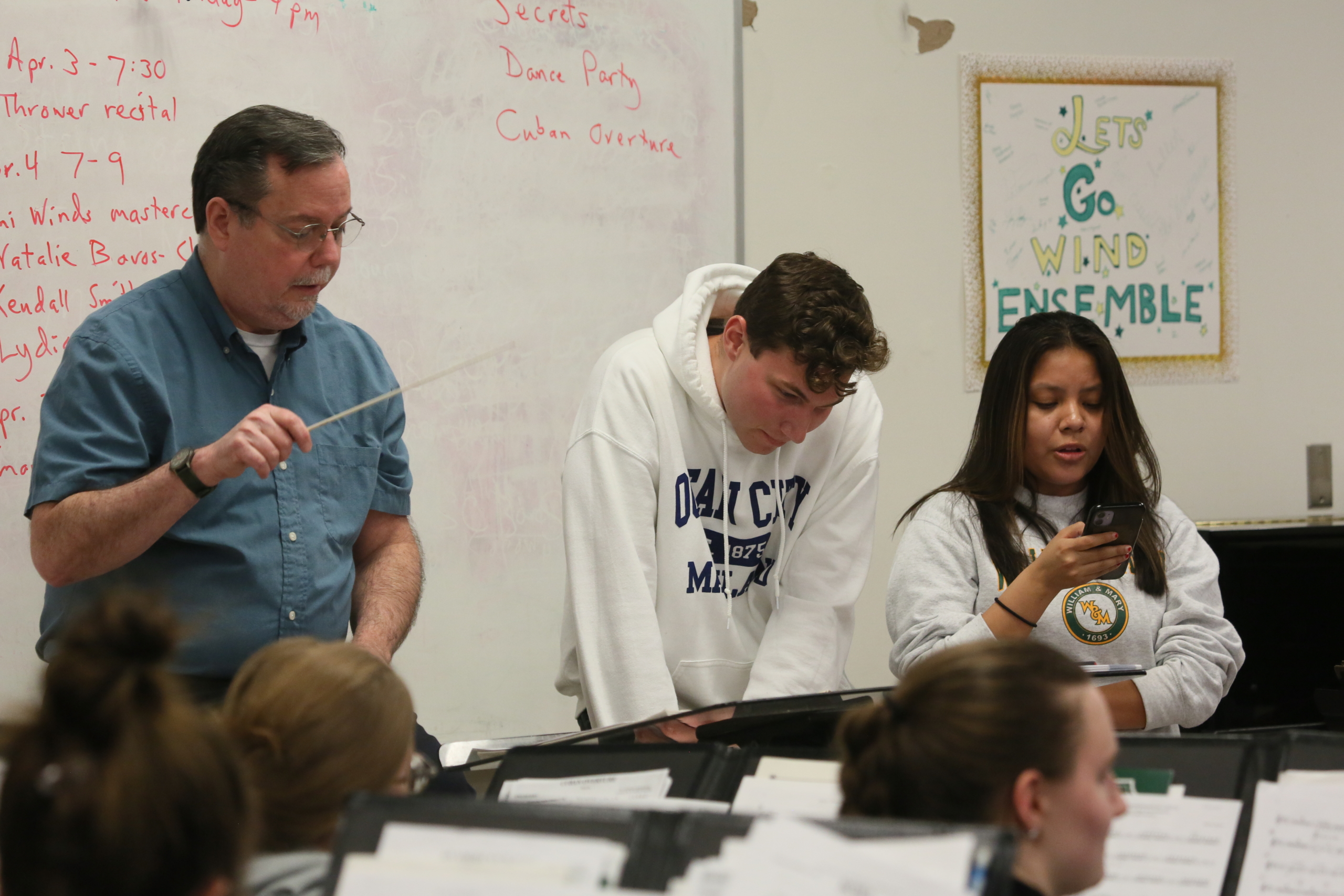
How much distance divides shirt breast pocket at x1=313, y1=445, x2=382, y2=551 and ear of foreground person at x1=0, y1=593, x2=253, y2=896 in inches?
45.5

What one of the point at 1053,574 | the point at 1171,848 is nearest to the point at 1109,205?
the point at 1053,574

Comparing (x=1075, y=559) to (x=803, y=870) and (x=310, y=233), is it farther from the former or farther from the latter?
(x=310, y=233)

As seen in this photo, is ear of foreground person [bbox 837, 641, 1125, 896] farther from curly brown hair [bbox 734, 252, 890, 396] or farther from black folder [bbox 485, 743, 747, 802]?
curly brown hair [bbox 734, 252, 890, 396]

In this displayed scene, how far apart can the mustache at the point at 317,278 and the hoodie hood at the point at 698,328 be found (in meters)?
0.57

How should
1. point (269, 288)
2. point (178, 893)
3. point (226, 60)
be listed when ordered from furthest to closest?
1. point (226, 60)
2. point (269, 288)
3. point (178, 893)

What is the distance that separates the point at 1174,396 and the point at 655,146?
5.14ft

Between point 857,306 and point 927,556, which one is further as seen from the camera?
point 927,556

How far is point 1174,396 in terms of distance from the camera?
3.30 meters

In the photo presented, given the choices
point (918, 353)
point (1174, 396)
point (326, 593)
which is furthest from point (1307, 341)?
point (326, 593)

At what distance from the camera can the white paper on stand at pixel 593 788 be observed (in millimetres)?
1438

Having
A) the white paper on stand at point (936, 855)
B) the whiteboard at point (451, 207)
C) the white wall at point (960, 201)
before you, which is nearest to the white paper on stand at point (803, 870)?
the white paper on stand at point (936, 855)

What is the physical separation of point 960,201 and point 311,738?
2.39m

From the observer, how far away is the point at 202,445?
6.41 ft

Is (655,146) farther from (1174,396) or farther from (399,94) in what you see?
(1174,396)
